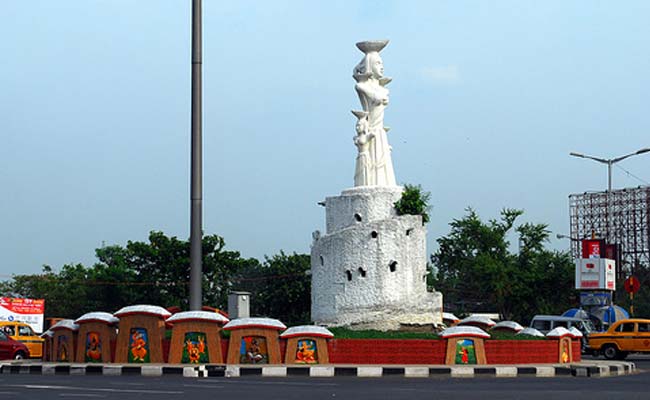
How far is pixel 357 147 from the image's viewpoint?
33.7 meters

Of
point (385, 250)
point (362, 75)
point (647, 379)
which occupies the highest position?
point (362, 75)

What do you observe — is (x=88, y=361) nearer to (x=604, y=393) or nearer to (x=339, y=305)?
(x=339, y=305)

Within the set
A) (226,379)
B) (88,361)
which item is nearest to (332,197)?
(88,361)

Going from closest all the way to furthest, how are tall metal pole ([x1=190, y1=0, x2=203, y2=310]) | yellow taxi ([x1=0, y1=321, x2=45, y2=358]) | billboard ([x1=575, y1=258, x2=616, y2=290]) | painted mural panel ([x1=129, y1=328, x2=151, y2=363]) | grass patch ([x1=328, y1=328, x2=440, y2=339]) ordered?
painted mural panel ([x1=129, y1=328, x2=151, y2=363]) → tall metal pole ([x1=190, y1=0, x2=203, y2=310]) → grass patch ([x1=328, y1=328, x2=440, y2=339]) → yellow taxi ([x1=0, y1=321, x2=45, y2=358]) → billboard ([x1=575, y1=258, x2=616, y2=290])

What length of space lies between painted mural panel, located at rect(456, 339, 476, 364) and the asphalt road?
10.2ft

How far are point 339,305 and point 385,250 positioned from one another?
7.24 ft

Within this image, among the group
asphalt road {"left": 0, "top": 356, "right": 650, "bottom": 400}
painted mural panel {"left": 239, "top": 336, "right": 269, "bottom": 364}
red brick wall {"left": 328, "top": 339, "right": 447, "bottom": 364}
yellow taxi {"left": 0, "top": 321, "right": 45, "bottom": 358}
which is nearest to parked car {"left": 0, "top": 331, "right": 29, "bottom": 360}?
yellow taxi {"left": 0, "top": 321, "right": 45, "bottom": 358}

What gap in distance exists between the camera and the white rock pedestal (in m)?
Answer: 32.0

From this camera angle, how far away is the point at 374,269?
32.1 meters

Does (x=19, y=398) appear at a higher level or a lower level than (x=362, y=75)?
lower

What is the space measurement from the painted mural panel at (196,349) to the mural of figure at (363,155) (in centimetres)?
986

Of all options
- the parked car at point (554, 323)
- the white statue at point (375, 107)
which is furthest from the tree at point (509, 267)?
the white statue at point (375, 107)

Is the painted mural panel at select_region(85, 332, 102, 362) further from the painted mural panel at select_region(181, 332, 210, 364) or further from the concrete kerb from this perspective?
the painted mural panel at select_region(181, 332, 210, 364)

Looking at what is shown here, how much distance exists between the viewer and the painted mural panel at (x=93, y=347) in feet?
87.2
